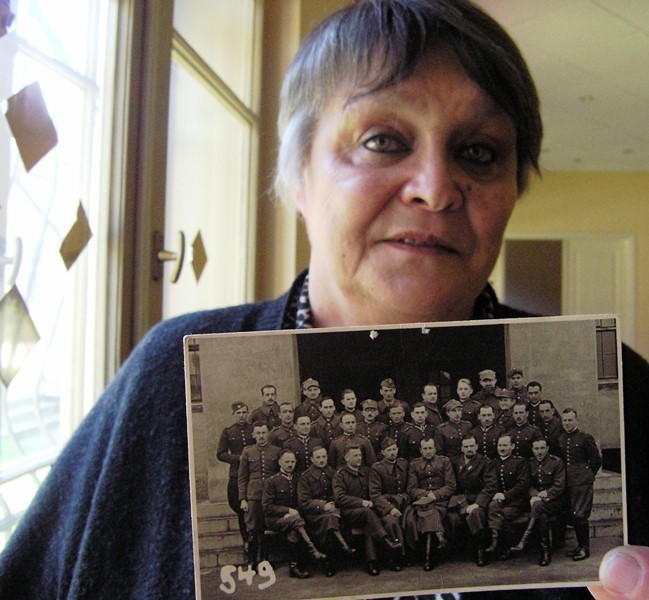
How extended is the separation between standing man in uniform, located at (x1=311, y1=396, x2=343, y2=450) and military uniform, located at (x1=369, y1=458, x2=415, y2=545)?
1.8 inches

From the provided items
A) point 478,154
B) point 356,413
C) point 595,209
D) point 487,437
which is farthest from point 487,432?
point 595,209

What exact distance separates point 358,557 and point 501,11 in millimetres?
2929

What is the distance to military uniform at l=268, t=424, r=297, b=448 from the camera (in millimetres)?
478

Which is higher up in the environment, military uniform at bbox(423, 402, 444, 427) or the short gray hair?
the short gray hair

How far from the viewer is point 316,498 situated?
1.58 ft

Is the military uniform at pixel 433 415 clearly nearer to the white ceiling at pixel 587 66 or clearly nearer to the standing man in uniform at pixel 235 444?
the standing man in uniform at pixel 235 444

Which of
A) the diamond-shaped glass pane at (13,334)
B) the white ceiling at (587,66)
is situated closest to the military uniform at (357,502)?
the diamond-shaped glass pane at (13,334)

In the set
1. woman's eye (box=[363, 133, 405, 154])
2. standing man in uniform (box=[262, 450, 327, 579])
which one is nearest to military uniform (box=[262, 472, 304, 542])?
standing man in uniform (box=[262, 450, 327, 579])

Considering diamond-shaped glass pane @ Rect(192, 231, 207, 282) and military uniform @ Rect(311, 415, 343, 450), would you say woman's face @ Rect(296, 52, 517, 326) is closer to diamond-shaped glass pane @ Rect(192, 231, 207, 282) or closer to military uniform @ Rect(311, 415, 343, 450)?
military uniform @ Rect(311, 415, 343, 450)

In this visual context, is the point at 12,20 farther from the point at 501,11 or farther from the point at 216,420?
the point at 501,11

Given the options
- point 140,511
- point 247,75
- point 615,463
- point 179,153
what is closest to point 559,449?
point 615,463

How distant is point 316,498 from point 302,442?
50 millimetres

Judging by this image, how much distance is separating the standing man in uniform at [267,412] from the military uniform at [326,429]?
34 mm

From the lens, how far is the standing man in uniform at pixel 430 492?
0.48m
